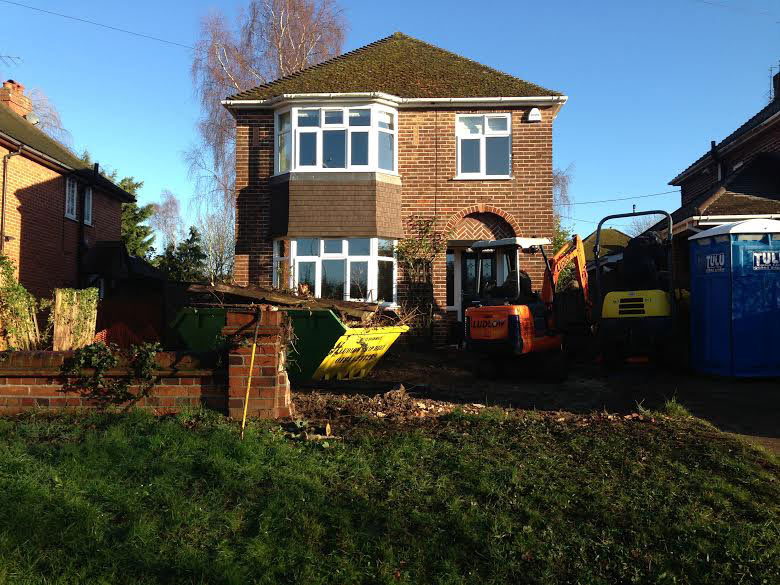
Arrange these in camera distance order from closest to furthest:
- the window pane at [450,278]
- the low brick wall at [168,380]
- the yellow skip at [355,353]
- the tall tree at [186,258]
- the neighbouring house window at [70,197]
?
the low brick wall at [168,380] < the yellow skip at [355,353] < the window pane at [450,278] < the neighbouring house window at [70,197] < the tall tree at [186,258]

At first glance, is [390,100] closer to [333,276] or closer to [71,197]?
[333,276]

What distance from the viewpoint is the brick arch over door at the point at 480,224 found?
52.5 ft

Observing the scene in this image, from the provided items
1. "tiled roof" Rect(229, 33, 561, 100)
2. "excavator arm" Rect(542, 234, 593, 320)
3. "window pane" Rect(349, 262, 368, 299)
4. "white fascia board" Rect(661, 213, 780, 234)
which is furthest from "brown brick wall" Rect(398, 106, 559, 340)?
"excavator arm" Rect(542, 234, 593, 320)

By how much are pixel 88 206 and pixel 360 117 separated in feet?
37.5

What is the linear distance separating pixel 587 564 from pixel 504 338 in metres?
7.26

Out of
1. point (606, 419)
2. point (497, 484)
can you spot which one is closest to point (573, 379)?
point (606, 419)

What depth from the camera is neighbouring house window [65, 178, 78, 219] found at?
66.9 feet

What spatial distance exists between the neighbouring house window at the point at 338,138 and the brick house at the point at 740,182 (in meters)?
7.58

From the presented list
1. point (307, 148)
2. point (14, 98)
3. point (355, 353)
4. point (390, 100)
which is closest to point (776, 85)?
point (390, 100)

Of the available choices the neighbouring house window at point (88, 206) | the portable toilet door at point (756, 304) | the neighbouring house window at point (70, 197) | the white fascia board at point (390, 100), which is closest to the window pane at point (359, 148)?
the white fascia board at point (390, 100)

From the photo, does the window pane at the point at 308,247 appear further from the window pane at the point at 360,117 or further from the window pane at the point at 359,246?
the window pane at the point at 360,117

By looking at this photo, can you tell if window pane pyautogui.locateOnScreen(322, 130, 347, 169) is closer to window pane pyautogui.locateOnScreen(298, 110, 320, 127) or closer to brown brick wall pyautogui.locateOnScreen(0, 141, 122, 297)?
window pane pyautogui.locateOnScreen(298, 110, 320, 127)

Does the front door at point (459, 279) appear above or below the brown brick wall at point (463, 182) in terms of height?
below

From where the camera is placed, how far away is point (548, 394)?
9.18 m
